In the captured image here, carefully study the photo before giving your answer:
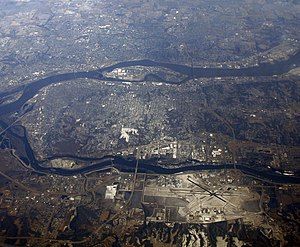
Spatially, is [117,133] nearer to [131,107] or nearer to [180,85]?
[131,107]

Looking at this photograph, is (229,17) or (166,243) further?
(229,17)

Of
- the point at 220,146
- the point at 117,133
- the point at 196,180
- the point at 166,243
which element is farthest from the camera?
the point at 117,133

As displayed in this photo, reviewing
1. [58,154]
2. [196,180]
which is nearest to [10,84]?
[58,154]

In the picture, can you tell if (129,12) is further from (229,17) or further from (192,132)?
(192,132)

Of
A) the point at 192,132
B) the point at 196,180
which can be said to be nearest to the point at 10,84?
the point at 192,132

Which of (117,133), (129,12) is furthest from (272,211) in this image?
(129,12)

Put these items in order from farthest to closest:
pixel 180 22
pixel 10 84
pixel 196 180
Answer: pixel 180 22, pixel 10 84, pixel 196 180

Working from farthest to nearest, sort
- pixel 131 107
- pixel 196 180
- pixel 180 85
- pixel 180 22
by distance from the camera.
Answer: pixel 180 22 → pixel 180 85 → pixel 131 107 → pixel 196 180

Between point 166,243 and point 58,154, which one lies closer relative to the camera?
point 166,243

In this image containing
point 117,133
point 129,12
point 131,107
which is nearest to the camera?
point 117,133
